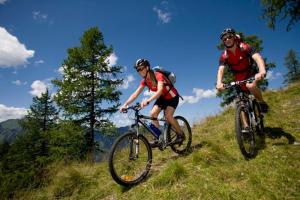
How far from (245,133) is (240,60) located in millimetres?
1885

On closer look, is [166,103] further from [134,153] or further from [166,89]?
[134,153]

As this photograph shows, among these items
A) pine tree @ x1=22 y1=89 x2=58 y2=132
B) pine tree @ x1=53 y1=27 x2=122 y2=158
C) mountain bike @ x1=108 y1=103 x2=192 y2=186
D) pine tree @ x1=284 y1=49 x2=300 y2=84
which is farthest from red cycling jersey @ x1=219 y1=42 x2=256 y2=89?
pine tree @ x1=284 y1=49 x2=300 y2=84

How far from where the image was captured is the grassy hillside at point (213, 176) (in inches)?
147

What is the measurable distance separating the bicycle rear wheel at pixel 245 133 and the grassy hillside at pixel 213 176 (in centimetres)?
19

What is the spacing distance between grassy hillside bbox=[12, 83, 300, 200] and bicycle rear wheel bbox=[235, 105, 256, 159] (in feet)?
0.61

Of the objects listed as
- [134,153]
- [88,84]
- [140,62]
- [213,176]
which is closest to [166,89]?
[140,62]

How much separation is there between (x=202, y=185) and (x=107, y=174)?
3177mm

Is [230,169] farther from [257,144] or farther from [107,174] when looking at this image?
[107,174]

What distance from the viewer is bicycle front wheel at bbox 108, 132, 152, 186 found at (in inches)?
189

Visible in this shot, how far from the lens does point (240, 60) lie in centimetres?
586

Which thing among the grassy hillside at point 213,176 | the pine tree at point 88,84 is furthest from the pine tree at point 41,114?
the grassy hillside at point 213,176

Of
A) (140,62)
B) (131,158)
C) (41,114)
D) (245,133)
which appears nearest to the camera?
(245,133)

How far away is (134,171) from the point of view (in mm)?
5652

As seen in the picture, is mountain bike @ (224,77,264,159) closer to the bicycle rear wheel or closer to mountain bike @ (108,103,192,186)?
the bicycle rear wheel
